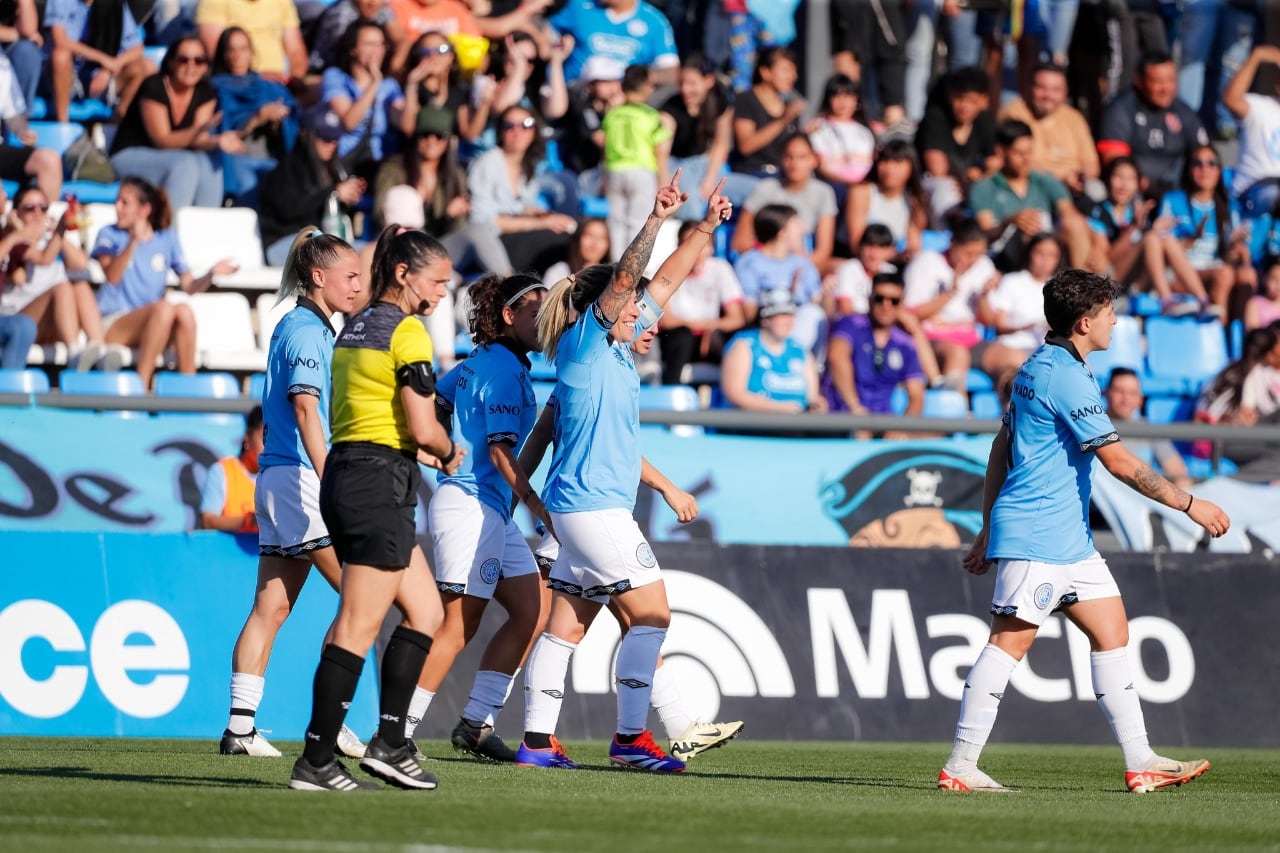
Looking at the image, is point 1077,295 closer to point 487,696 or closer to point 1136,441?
point 487,696

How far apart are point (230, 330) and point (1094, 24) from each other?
420 inches

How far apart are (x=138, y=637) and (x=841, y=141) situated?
31.3 feet

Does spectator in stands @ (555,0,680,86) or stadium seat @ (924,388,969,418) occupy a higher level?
spectator in stands @ (555,0,680,86)

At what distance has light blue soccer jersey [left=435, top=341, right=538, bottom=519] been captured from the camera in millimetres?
8891

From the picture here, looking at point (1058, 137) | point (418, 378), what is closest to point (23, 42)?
point (1058, 137)

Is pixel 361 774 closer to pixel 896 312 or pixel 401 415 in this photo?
pixel 401 415

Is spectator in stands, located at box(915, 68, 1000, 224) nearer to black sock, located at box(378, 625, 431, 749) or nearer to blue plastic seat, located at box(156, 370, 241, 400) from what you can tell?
blue plastic seat, located at box(156, 370, 241, 400)

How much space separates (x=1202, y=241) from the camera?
19234 millimetres

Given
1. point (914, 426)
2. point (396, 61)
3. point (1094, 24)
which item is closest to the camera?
point (914, 426)

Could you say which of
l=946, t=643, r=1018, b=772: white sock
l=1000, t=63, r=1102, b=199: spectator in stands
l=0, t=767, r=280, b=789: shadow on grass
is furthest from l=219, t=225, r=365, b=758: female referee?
l=1000, t=63, r=1102, b=199: spectator in stands

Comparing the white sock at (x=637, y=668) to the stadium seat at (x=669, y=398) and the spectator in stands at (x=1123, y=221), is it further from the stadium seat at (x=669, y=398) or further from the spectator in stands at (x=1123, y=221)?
the spectator in stands at (x=1123, y=221)

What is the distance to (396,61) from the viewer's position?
17.0 m

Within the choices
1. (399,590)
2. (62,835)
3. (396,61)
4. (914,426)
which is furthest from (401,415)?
(396,61)

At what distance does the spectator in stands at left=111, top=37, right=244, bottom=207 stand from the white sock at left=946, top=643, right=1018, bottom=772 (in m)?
9.77
